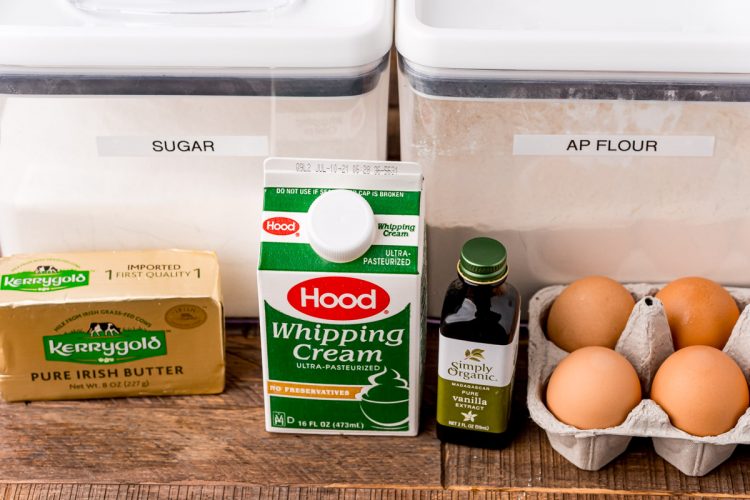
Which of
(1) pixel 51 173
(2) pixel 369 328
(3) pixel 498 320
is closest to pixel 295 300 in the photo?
(2) pixel 369 328

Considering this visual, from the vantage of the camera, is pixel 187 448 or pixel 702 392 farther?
pixel 187 448

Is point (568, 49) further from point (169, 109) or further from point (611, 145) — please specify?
point (169, 109)

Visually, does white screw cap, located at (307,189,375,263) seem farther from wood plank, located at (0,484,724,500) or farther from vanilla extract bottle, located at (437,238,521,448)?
wood plank, located at (0,484,724,500)

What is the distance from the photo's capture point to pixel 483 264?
0.80m

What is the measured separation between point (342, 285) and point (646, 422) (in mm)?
298

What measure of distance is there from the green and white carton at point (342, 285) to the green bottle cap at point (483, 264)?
0.15ft

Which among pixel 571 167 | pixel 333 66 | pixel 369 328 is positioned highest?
pixel 333 66

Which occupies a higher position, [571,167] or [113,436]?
[571,167]

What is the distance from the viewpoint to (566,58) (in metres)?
0.83

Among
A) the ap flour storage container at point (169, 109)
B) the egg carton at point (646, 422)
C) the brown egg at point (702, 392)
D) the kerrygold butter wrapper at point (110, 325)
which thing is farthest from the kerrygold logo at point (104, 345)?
the brown egg at point (702, 392)

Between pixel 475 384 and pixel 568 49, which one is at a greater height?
pixel 568 49

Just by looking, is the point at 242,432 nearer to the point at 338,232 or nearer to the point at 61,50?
the point at 338,232

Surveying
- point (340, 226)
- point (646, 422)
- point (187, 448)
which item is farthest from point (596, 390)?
point (187, 448)

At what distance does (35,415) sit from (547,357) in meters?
0.53
